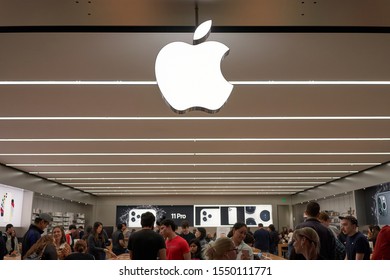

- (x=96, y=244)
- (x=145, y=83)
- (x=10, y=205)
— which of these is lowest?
(x=96, y=244)

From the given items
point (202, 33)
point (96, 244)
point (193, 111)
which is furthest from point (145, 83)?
point (96, 244)

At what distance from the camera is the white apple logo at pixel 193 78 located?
8.38 ft

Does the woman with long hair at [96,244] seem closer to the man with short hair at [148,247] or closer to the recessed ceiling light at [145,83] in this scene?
the man with short hair at [148,247]

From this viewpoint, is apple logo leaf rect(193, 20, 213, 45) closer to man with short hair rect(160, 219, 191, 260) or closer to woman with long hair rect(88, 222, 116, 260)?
man with short hair rect(160, 219, 191, 260)

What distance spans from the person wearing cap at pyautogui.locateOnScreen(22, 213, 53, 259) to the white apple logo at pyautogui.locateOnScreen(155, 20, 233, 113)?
10.4 feet

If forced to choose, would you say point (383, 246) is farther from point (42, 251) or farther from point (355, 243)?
point (42, 251)

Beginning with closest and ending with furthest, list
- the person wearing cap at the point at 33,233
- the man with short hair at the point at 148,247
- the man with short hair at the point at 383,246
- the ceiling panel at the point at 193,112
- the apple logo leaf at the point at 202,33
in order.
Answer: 1. the apple logo leaf at the point at 202,33
2. the ceiling panel at the point at 193,112
3. the man with short hair at the point at 148,247
4. the man with short hair at the point at 383,246
5. the person wearing cap at the point at 33,233

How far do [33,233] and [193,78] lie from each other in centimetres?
337

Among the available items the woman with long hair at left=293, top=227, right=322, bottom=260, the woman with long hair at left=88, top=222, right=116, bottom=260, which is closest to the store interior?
the woman with long hair at left=293, top=227, right=322, bottom=260

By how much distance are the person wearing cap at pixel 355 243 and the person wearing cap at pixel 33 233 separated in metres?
3.67

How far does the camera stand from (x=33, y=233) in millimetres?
4766

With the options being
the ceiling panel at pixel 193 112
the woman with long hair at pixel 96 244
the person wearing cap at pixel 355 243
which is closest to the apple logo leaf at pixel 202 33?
the ceiling panel at pixel 193 112

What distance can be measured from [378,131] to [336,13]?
16.6ft
